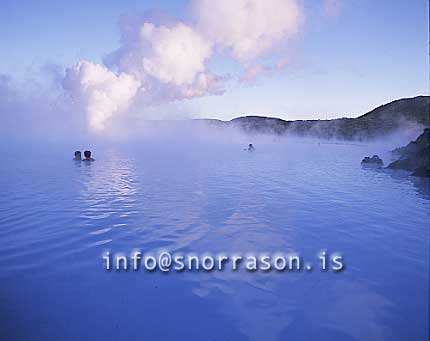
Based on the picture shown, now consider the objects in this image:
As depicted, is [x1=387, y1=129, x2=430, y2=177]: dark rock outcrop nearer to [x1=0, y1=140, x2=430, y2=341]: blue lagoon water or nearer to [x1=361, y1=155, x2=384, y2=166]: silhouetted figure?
[x1=361, y1=155, x2=384, y2=166]: silhouetted figure

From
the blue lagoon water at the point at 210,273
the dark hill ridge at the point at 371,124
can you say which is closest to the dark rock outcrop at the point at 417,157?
the blue lagoon water at the point at 210,273

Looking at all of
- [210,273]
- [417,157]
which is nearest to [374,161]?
[417,157]

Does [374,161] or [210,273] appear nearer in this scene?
[210,273]

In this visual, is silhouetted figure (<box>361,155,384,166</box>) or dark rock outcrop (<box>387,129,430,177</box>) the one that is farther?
silhouetted figure (<box>361,155,384,166</box>)

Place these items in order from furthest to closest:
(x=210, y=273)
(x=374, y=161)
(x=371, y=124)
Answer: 1. (x=371, y=124)
2. (x=374, y=161)
3. (x=210, y=273)

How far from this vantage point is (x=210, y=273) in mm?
5777

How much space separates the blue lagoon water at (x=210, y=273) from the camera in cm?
433

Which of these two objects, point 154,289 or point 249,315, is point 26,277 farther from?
point 249,315

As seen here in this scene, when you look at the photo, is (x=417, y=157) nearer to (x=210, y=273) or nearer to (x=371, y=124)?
(x=210, y=273)

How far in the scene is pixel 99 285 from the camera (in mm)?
5238

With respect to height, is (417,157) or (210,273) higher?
(417,157)

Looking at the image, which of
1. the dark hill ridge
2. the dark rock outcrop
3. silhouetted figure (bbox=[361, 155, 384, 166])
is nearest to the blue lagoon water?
the dark rock outcrop

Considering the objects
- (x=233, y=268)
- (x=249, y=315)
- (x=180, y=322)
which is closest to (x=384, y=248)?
(x=233, y=268)

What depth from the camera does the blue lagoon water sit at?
433 centimetres
